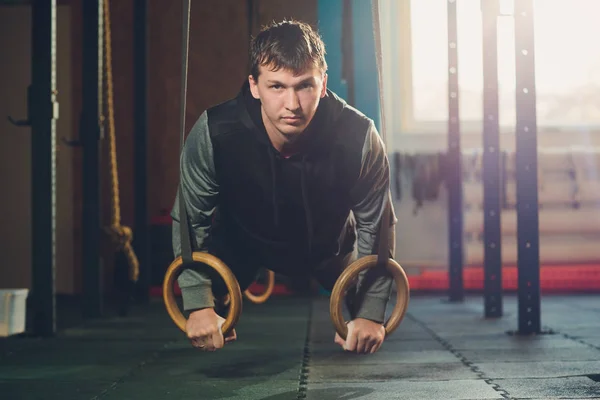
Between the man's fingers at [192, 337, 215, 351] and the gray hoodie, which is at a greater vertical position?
the gray hoodie

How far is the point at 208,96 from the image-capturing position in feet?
21.1

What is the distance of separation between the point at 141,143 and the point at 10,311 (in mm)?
1937

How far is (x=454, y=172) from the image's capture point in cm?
554

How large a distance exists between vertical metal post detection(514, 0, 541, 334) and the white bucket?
2.35m

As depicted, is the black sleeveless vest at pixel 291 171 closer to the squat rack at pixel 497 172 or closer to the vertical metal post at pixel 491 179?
the squat rack at pixel 497 172

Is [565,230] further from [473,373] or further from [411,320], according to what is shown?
[473,373]

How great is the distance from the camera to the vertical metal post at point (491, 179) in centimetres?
471

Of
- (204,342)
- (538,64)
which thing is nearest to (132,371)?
Result: (204,342)

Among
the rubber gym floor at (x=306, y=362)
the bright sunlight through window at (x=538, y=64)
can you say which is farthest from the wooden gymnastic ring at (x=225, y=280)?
the bright sunlight through window at (x=538, y=64)

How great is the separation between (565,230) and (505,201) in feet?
1.68

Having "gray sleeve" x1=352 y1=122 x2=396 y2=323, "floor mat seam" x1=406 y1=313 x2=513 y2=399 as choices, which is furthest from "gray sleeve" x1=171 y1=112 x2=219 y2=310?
"floor mat seam" x1=406 y1=313 x2=513 y2=399

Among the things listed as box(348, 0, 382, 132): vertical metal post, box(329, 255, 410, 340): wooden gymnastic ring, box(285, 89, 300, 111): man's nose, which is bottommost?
box(329, 255, 410, 340): wooden gymnastic ring

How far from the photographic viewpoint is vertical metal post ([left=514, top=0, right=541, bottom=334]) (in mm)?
3996

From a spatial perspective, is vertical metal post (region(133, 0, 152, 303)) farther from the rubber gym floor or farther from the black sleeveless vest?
the black sleeveless vest
